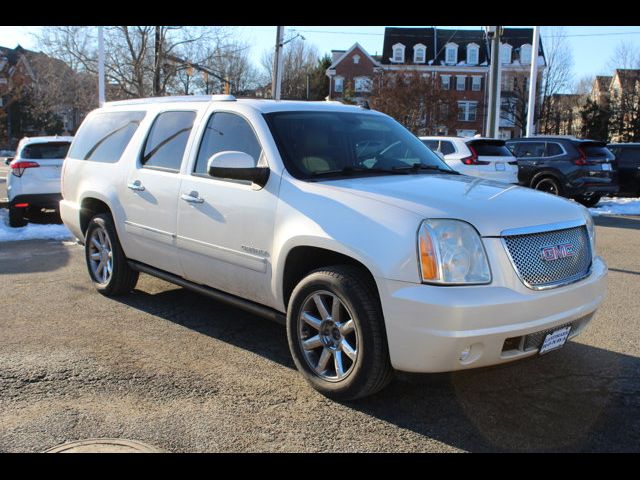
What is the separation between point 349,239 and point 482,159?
9.99 metres

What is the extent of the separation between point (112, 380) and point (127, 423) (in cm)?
67

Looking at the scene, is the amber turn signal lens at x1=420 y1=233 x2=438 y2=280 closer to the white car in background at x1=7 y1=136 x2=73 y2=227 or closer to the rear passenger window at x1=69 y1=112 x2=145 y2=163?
the rear passenger window at x1=69 y1=112 x2=145 y2=163

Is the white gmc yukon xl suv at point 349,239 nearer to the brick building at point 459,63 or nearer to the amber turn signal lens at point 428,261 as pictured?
the amber turn signal lens at point 428,261

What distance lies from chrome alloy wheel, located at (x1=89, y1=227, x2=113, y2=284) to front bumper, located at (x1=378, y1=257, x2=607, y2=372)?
11.5 ft

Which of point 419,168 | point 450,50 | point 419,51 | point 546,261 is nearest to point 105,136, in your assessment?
point 419,168

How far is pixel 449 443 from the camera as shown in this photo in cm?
317

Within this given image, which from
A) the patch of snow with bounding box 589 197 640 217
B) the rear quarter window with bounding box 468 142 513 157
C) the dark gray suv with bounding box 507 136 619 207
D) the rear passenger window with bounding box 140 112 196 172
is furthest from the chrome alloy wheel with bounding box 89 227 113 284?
the patch of snow with bounding box 589 197 640 217

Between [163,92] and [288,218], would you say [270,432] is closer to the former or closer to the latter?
[288,218]

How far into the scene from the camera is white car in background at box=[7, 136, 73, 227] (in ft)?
33.9

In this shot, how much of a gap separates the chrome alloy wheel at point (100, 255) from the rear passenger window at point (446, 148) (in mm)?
8993

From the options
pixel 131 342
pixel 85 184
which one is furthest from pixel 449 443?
pixel 85 184

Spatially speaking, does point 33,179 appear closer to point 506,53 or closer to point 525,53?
point 506,53

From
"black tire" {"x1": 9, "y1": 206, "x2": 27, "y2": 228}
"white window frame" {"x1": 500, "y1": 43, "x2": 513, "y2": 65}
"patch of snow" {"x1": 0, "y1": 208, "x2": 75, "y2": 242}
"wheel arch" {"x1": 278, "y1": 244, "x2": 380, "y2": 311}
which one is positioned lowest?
"patch of snow" {"x1": 0, "y1": 208, "x2": 75, "y2": 242}

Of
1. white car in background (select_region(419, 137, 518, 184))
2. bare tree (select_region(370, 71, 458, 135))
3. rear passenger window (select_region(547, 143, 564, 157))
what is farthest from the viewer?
bare tree (select_region(370, 71, 458, 135))
